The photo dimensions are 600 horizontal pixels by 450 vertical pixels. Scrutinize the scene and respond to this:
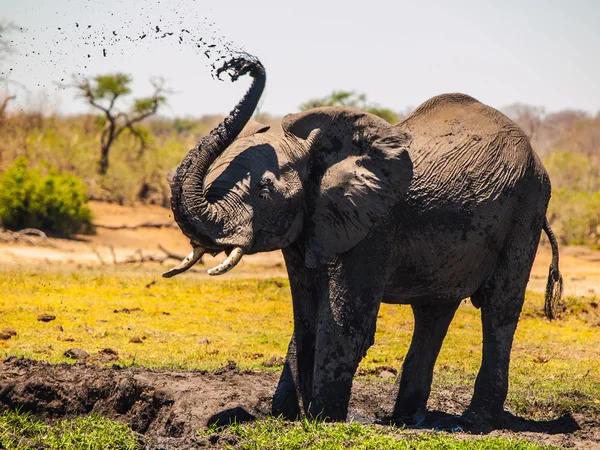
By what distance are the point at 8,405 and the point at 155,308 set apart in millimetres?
5339

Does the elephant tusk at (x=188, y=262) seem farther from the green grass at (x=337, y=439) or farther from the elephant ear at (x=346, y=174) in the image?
the green grass at (x=337, y=439)

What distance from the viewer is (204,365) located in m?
9.95

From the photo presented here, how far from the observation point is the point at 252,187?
20.7 feet

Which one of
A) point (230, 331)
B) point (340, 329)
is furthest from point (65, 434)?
point (230, 331)

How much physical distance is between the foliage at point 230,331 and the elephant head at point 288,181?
3.11 m

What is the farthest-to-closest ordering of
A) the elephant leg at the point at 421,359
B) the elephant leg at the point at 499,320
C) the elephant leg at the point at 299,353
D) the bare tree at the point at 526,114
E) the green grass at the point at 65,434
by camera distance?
the bare tree at the point at 526,114 → the elephant leg at the point at 421,359 → the elephant leg at the point at 499,320 → the elephant leg at the point at 299,353 → the green grass at the point at 65,434

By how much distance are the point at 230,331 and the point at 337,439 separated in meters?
5.93

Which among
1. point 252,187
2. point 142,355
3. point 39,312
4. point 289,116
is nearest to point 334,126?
point 289,116

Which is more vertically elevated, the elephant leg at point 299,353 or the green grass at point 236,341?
the elephant leg at point 299,353

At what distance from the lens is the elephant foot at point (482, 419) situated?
25.4 ft

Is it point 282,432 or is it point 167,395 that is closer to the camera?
point 282,432

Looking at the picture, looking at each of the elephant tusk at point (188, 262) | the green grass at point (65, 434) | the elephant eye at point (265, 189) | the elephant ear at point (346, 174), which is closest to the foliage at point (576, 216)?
the elephant ear at point (346, 174)

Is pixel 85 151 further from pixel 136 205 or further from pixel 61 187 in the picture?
pixel 61 187

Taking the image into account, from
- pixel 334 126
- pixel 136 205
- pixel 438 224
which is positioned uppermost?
pixel 334 126
